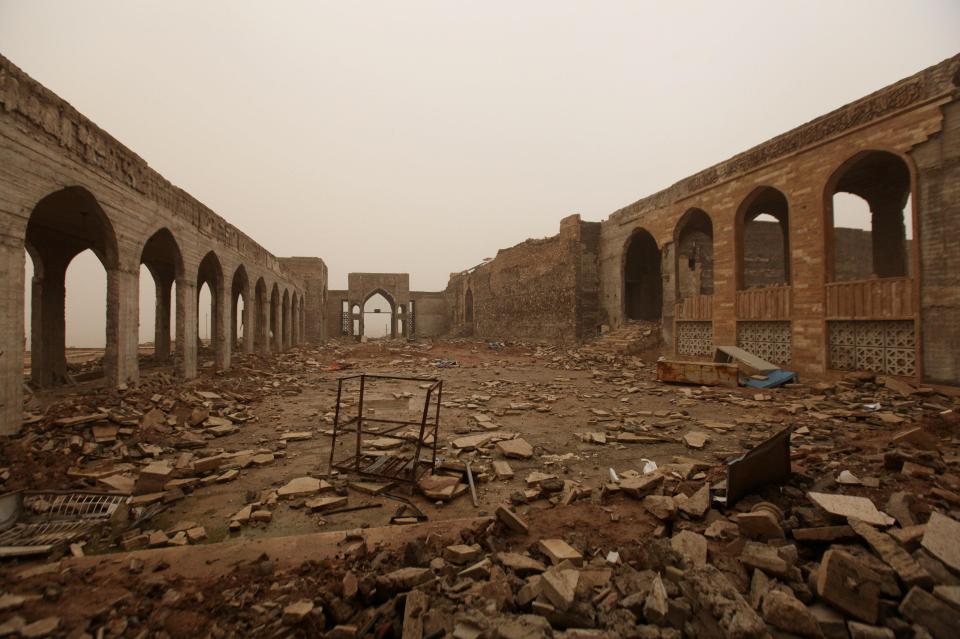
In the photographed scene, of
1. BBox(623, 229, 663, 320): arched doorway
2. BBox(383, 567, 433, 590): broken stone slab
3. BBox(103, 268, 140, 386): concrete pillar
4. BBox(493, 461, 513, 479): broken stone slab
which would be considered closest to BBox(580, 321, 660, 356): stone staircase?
BBox(623, 229, 663, 320): arched doorway

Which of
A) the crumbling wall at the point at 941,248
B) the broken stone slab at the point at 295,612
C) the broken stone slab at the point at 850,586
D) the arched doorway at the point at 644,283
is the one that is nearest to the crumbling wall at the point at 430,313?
the arched doorway at the point at 644,283

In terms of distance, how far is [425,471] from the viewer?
181 inches

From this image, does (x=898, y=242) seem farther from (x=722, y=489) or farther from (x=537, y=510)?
(x=537, y=510)

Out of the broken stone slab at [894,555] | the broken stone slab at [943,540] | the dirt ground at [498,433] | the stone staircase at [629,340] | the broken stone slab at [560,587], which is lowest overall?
the dirt ground at [498,433]

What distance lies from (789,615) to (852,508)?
142 cm

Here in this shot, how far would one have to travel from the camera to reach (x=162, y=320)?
16.0 meters

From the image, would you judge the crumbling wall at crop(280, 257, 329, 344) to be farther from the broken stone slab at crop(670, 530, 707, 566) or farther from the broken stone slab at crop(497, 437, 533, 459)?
the broken stone slab at crop(670, 530, 707, 566)

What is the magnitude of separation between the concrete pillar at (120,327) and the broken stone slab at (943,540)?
1137 centimetres

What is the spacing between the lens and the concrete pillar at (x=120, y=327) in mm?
7871

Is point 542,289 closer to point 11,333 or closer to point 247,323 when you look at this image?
point 247,323

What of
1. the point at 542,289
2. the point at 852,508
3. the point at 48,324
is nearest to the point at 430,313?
the point at 542,289

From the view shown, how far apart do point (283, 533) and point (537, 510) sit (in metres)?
2.27

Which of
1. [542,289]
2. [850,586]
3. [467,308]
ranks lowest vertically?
[850,586]

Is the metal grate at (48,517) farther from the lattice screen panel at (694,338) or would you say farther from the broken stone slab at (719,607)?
the lattice screen panel at (694,338)
